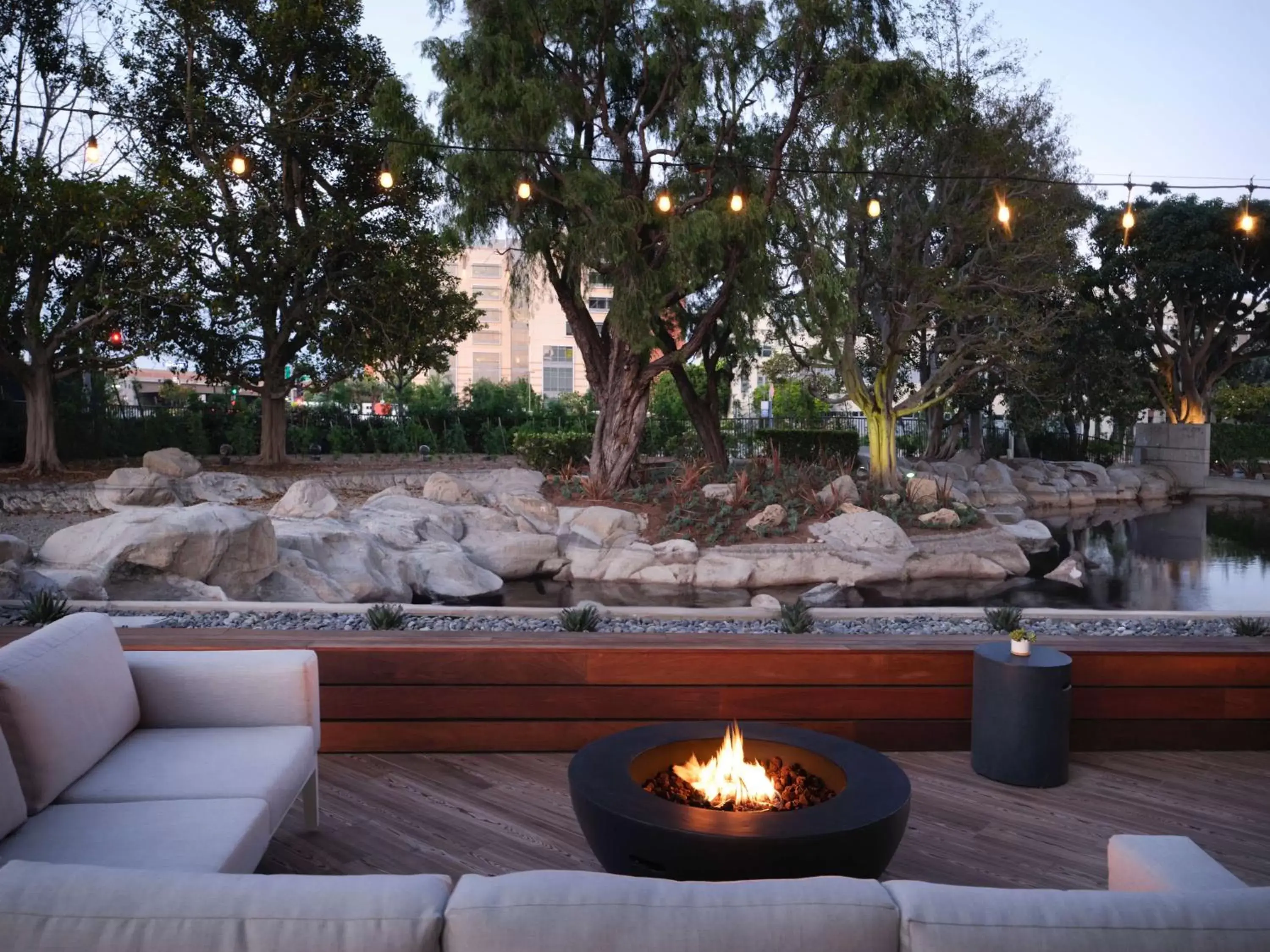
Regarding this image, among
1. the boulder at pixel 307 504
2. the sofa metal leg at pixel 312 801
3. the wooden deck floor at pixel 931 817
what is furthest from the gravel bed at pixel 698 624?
the boulder at pixel 307 504

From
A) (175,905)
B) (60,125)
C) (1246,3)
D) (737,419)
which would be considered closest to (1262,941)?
(175,905)

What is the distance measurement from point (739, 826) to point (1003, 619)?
7.98 feet

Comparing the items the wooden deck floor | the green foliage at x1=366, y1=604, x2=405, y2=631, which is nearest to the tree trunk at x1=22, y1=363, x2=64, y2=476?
the green foliage at x1=366, y1=604, x2=405, y2=631

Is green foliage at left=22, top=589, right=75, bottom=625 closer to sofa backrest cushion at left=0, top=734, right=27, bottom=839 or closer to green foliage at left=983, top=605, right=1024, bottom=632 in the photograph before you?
sofa backrest cushion at left=0, top=734, right=27, bottom=839

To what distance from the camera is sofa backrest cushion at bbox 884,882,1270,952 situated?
41.9 inches

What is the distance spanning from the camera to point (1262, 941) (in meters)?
1.07

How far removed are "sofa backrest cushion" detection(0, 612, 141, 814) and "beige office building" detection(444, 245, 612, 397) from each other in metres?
35.1

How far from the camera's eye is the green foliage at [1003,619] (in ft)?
13.0

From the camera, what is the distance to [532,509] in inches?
462

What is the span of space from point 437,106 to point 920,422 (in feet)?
46.5

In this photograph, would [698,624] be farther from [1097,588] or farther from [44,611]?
[1097,588]

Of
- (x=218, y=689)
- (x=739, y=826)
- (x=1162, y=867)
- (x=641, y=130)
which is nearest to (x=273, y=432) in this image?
(x=641, y=130)

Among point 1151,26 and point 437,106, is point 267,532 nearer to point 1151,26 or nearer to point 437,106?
point 437,106

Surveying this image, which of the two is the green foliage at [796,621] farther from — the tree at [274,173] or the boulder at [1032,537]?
the tree at [274,173]
